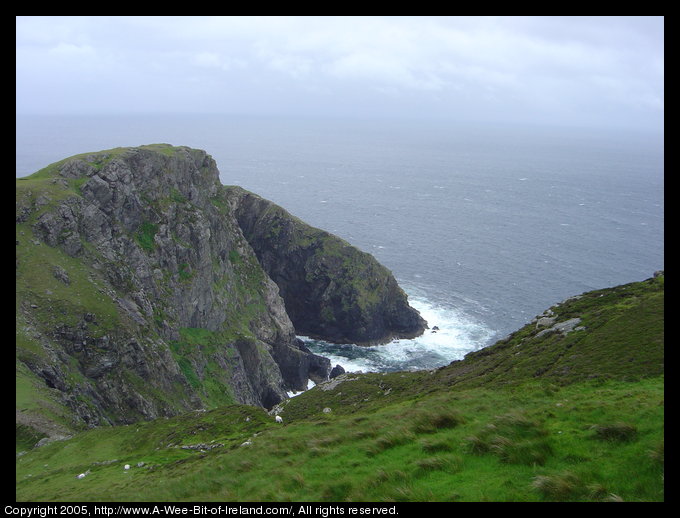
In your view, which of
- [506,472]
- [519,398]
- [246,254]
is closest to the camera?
[506,472]

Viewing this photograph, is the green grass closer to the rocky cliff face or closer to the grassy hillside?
the grassy hillside

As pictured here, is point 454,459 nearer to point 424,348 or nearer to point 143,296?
point 143,296

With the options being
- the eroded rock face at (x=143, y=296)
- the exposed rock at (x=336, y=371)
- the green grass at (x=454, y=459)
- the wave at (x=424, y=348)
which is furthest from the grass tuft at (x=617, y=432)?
the exposed rock at (x=336, y=371)

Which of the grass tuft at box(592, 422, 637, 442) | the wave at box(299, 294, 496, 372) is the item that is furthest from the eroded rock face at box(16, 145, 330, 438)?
the grass tuft at box(592, 422, 637, 442)

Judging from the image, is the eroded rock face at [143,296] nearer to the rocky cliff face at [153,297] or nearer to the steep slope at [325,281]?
the rocky cliff face at [153,297]

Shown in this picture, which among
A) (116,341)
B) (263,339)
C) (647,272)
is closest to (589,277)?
(647,272)
